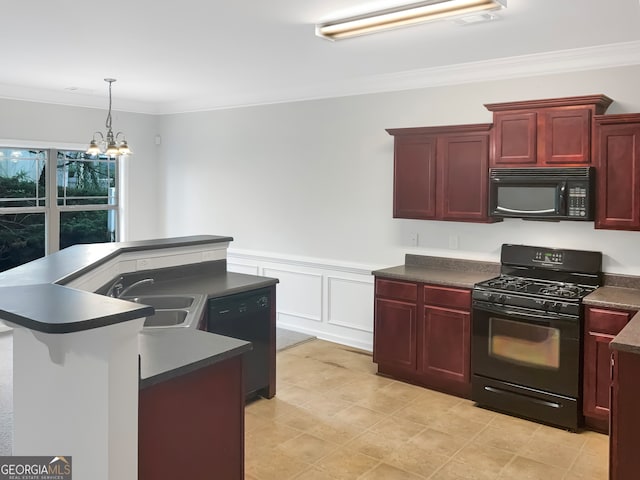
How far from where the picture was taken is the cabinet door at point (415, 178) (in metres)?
4.71

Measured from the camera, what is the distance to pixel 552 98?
4.20m

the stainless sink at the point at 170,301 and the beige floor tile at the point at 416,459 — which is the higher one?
the stainless sink at the point at 170,301

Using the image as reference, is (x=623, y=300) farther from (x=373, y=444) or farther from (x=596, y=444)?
(x=373, y=444)

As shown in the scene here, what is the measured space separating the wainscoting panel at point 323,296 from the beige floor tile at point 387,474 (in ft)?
Answer: 7.48

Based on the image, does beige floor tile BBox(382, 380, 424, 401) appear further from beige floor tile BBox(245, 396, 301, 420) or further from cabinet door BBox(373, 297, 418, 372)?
beige floor tile BBox(245, 396, 301, 420)

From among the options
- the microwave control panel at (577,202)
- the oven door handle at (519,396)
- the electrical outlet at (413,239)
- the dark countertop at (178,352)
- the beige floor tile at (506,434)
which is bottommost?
the beige floor tile at (506,434)

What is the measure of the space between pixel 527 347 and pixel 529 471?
94 cm

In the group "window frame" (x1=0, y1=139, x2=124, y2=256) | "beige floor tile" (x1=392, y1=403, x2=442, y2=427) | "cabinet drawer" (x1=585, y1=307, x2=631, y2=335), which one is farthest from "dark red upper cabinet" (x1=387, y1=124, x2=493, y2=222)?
"window frame" (x1=0, y1=139, x2=124, y2=256)

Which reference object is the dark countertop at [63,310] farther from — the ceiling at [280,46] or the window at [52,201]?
the window at [52,201]

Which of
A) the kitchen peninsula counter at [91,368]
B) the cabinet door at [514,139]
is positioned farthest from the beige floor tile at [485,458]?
the cabinet door at [514,139]

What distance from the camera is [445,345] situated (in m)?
4.38

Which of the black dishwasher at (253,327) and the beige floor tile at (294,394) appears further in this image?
the beige floor tile at (294,394)

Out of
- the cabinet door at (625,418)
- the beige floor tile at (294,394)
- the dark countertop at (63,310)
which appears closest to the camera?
the dark countertop at (63,310)

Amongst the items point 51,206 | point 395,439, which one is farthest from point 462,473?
point 51,206
